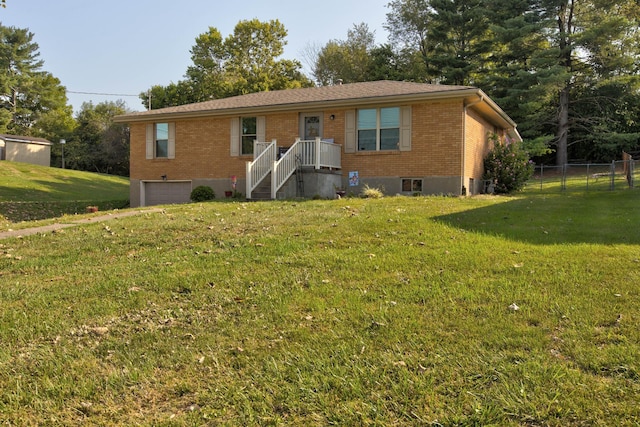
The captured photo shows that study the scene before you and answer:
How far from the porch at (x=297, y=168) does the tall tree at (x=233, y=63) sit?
82.4 feet

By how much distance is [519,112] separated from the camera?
1112 inches

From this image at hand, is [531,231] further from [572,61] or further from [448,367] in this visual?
[572,61]

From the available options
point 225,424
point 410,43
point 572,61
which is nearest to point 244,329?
point 225,424

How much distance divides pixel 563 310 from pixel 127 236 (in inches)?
252

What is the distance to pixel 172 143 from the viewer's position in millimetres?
17375

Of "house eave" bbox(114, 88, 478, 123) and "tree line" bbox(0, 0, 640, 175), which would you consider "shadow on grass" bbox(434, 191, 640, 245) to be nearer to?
"house eave" bbox(114, 88, 478, 123)

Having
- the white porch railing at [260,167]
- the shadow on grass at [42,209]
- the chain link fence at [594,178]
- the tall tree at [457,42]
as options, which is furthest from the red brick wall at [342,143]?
the tall tree at [457,42]

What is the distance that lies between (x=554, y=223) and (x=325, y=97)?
9.63m

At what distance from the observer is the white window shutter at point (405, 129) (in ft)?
45.9

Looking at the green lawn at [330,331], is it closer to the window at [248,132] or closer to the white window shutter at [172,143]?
the window at [248,132]

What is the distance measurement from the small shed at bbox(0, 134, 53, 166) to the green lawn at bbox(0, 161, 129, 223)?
7113 millimetres

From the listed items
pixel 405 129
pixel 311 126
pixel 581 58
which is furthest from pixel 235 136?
pixel 581 58

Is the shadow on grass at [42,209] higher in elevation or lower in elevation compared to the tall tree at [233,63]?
lower

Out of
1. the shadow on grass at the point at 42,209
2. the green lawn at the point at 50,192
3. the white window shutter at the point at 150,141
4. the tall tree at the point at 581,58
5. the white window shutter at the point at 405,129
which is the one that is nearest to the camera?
the white window shutter at the point at 405,129
